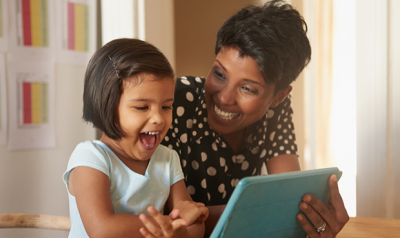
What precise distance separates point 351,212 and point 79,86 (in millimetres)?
2006

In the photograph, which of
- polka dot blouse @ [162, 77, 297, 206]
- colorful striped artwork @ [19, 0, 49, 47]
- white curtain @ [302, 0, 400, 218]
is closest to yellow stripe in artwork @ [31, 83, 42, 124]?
colorful striped artwork @ [19, 0, 49, 47]

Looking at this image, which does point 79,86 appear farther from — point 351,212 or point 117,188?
point 351,212

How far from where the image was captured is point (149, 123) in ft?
2.36

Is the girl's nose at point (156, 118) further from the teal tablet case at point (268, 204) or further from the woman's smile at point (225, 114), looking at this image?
the woman's smile at point (225, 114)

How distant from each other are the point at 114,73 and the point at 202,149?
1.56ft

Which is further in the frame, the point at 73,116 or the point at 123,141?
the point at 73,116

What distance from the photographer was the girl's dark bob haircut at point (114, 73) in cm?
72

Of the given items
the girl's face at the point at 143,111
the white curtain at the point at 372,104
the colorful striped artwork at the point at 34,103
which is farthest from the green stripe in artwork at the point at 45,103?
the white curtain at the point at 372,104

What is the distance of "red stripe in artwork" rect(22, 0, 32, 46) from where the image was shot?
4.65 feet

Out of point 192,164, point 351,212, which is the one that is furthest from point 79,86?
point 351,212

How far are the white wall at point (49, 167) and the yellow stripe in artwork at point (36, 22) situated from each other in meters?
0.14

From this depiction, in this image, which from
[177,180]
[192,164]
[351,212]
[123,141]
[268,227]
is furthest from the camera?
[351,212]

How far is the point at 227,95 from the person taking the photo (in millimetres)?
1010

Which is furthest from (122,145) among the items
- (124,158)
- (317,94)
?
(317,94)
